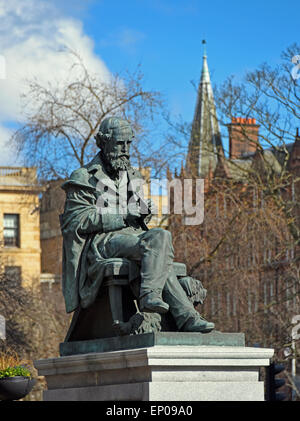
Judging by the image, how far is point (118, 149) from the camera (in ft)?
38.2

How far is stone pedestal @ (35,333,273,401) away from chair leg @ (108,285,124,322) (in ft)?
1.46

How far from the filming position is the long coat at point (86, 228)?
11.2 metres

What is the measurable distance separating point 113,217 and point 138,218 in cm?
31

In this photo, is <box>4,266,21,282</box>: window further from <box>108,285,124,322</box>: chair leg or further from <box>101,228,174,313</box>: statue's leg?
<box>101,228,174,313</box>: statue's leg

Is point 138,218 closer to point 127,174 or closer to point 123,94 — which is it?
point 127,174

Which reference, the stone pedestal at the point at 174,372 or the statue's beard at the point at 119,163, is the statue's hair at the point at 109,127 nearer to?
the statue's beard at the point at 119,163

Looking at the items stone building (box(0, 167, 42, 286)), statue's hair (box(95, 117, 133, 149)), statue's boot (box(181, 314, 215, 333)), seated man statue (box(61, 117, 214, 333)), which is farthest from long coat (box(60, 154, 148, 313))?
stone building (box(0, 167, 42, 286))

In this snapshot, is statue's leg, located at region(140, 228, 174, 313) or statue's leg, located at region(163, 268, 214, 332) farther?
statue's leg, located at region(163, 268, 214, 332)

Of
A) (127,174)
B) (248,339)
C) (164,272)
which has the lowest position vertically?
(248,339)

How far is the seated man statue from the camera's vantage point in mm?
10531

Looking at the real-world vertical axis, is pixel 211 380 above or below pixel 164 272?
below

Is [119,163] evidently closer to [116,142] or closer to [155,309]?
[116,142]

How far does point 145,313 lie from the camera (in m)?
10.5
